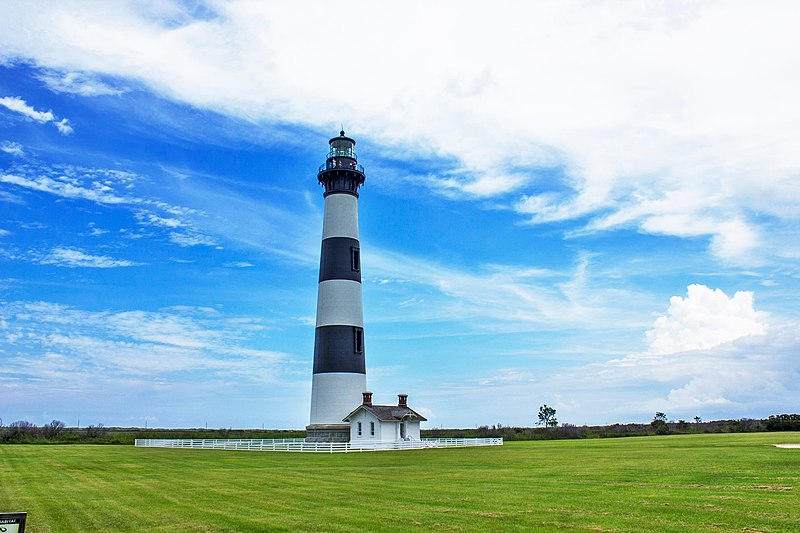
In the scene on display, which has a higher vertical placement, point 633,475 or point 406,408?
point 406,408

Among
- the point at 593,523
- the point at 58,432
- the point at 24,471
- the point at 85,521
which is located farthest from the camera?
the point at 58,432

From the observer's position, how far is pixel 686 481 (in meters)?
18.4

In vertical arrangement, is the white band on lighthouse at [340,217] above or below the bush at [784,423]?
above

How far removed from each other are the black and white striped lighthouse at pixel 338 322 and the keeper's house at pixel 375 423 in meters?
0.61

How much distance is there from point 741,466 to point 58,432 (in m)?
65.2

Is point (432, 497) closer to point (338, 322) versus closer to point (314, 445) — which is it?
point (314, 445)

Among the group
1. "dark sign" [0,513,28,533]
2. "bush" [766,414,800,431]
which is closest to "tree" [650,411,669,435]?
"bush" [766,414,800,431]

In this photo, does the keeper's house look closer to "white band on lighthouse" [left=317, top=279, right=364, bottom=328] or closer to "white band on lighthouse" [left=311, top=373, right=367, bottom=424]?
"white band on lighthouse" [left=311, top=373, right=367, bottom=424]

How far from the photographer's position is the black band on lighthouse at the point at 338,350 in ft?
148

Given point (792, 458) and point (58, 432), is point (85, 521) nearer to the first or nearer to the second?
point (792, 458)

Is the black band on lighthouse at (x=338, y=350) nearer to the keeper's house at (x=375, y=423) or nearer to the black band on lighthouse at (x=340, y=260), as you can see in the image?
the keeper's house at (x=375, y=423)

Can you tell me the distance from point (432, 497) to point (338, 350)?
94.9 feet

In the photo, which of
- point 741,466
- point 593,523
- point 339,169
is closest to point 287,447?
point 339,169

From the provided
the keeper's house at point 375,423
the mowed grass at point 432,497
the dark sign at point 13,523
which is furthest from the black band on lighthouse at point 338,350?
the dark sign at point 13,523
